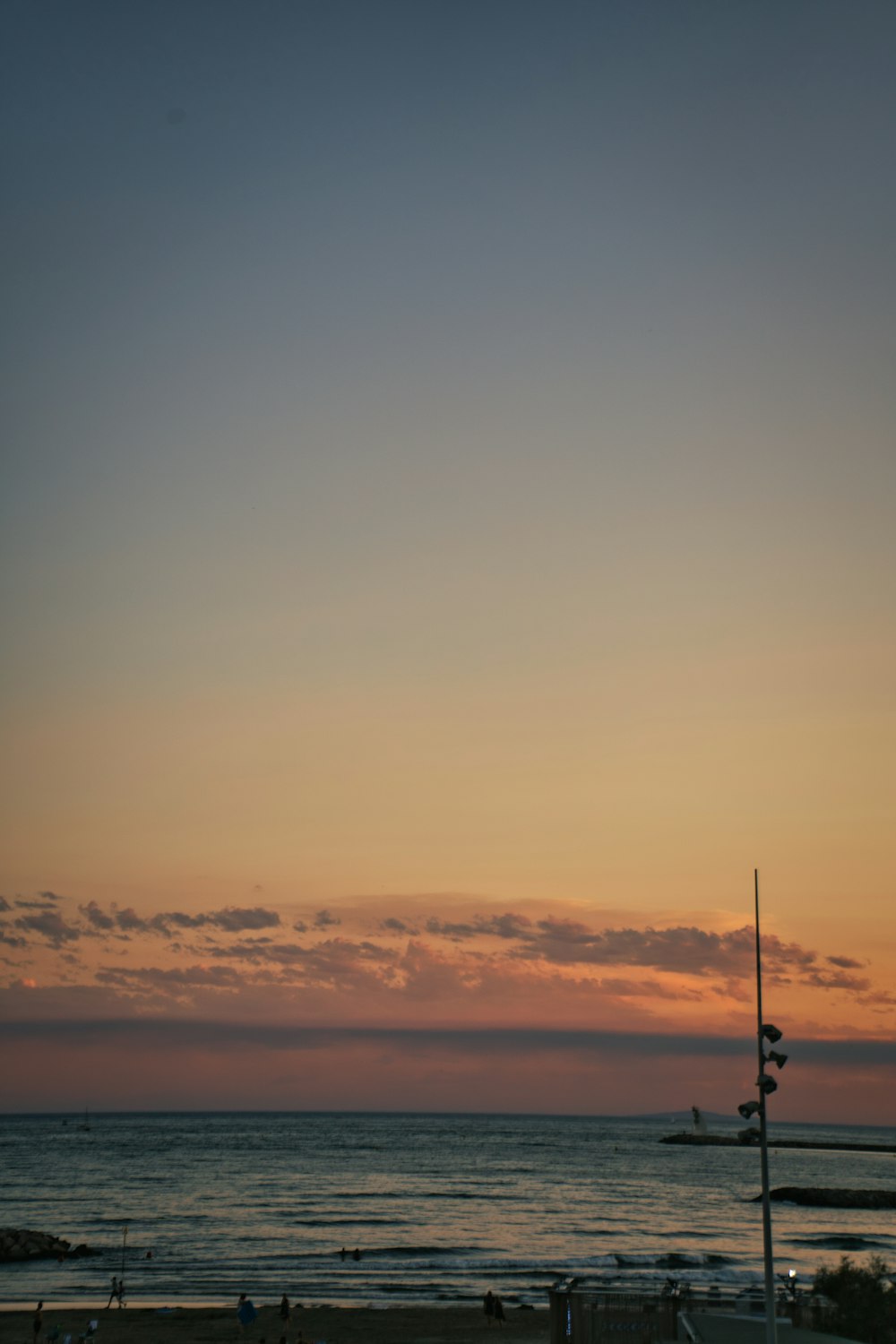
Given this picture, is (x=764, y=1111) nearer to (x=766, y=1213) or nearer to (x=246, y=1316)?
(x=766, y=1213)

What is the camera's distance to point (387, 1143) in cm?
18238

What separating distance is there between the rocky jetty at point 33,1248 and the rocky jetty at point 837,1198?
6399cm

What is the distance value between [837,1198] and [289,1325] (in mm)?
79939

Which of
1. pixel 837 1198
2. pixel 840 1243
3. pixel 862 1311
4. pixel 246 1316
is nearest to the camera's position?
pixel 862 1311

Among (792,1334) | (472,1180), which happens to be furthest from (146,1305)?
(472,1180)

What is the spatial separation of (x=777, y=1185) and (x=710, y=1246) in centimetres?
6504

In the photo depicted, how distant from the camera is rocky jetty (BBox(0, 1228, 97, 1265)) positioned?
63.9 m

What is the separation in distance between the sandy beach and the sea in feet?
9.92

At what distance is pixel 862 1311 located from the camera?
3422cm

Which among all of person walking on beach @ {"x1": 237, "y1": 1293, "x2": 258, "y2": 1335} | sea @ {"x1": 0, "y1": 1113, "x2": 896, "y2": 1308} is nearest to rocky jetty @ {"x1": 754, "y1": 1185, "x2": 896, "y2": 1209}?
sea @ {"x1": 0, "y1": 1113, "x2": 896, "y2": 1308}

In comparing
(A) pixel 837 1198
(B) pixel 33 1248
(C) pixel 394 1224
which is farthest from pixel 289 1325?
(A) pixel 837 1198

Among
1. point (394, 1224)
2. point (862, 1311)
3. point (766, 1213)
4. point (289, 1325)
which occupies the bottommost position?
point (394, 1224)

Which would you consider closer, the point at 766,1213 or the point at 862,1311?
the point at 766,1213

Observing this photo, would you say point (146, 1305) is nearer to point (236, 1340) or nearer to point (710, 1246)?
point (236, 1340)
